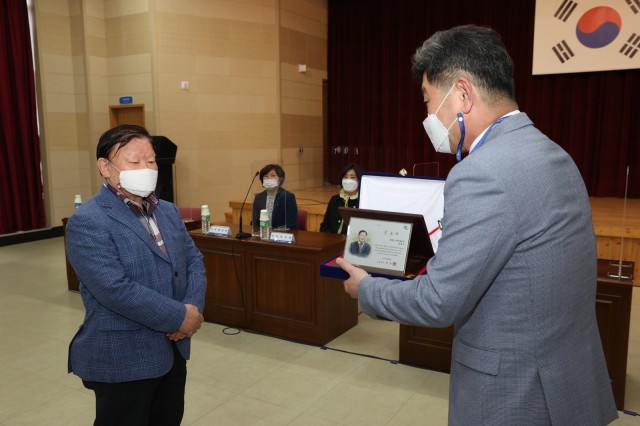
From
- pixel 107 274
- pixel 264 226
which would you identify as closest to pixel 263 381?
pixel 264 226

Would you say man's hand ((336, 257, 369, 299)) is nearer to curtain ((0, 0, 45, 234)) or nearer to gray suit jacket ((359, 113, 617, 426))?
gray suit jacket ((359, 113, 617, 426))

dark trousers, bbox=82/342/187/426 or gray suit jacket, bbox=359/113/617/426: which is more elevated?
gray suit jacket, bbox=359/113/617/426

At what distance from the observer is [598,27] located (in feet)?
22.0

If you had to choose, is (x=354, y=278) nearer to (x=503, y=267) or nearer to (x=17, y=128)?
(x=503, y=267)

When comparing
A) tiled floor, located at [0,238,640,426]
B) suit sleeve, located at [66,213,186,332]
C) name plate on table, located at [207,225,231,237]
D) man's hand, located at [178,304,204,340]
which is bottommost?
tiled floor, located at [0,238,640,426]

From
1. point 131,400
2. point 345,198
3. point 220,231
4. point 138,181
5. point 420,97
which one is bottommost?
point 131,400

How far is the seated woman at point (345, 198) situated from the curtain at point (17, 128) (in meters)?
5.00

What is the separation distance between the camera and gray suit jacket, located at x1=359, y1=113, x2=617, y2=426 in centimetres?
94

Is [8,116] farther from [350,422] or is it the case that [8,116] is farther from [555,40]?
[555,40]

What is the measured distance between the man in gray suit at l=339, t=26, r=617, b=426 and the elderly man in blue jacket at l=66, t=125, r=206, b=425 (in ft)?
2.71

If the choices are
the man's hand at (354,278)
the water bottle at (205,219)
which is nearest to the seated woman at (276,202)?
the water bottle at (205,219)

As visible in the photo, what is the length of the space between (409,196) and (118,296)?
98 centimetres

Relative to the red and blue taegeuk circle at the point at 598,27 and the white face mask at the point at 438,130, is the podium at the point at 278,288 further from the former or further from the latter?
the red and blue taegeuk circle at the point at 598,27

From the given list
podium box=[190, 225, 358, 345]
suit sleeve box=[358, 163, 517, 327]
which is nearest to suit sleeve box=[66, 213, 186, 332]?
suit sleeve box=[358, 163, 517, 327]
